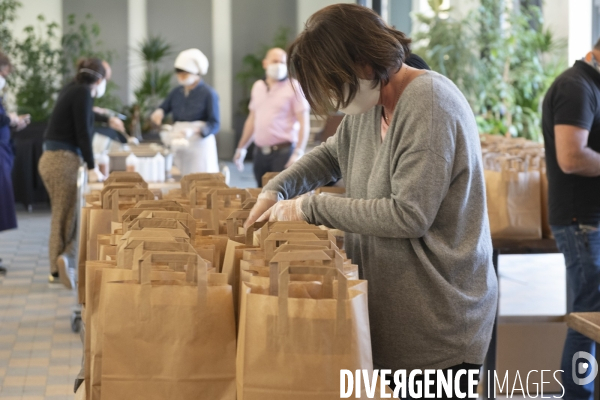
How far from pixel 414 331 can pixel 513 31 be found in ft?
22.2

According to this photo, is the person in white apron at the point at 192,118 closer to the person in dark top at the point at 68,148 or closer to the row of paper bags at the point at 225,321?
the person in dark top at the point at 68,148

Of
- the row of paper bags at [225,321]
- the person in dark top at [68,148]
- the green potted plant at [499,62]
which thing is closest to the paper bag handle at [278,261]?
the row of paper bags at [225,321]

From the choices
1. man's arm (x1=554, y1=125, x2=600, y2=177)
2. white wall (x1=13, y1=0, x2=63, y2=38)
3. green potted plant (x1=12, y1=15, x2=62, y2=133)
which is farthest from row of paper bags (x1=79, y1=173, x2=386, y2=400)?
white wall (x1=13, y1=0, x2=63, y2=38)

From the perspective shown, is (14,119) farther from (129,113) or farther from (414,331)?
(129,113)

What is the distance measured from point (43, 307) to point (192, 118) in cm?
170

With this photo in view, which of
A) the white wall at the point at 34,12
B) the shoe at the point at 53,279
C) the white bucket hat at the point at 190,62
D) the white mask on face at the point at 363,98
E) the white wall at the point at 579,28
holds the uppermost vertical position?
the white wall at the point at 34,12

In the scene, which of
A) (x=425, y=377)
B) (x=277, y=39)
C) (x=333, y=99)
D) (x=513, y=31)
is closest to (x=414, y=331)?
(x=425, y=377)

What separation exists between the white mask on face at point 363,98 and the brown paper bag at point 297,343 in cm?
46

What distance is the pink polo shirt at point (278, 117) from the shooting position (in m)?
5.88

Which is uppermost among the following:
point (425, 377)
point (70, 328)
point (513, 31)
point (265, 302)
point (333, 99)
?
point (513, 31)

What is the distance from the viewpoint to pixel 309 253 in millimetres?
1375

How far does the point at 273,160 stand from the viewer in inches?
233

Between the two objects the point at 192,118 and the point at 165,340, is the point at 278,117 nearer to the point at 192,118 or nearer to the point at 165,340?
the point at 192,118

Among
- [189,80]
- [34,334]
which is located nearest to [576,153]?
[34,334]
